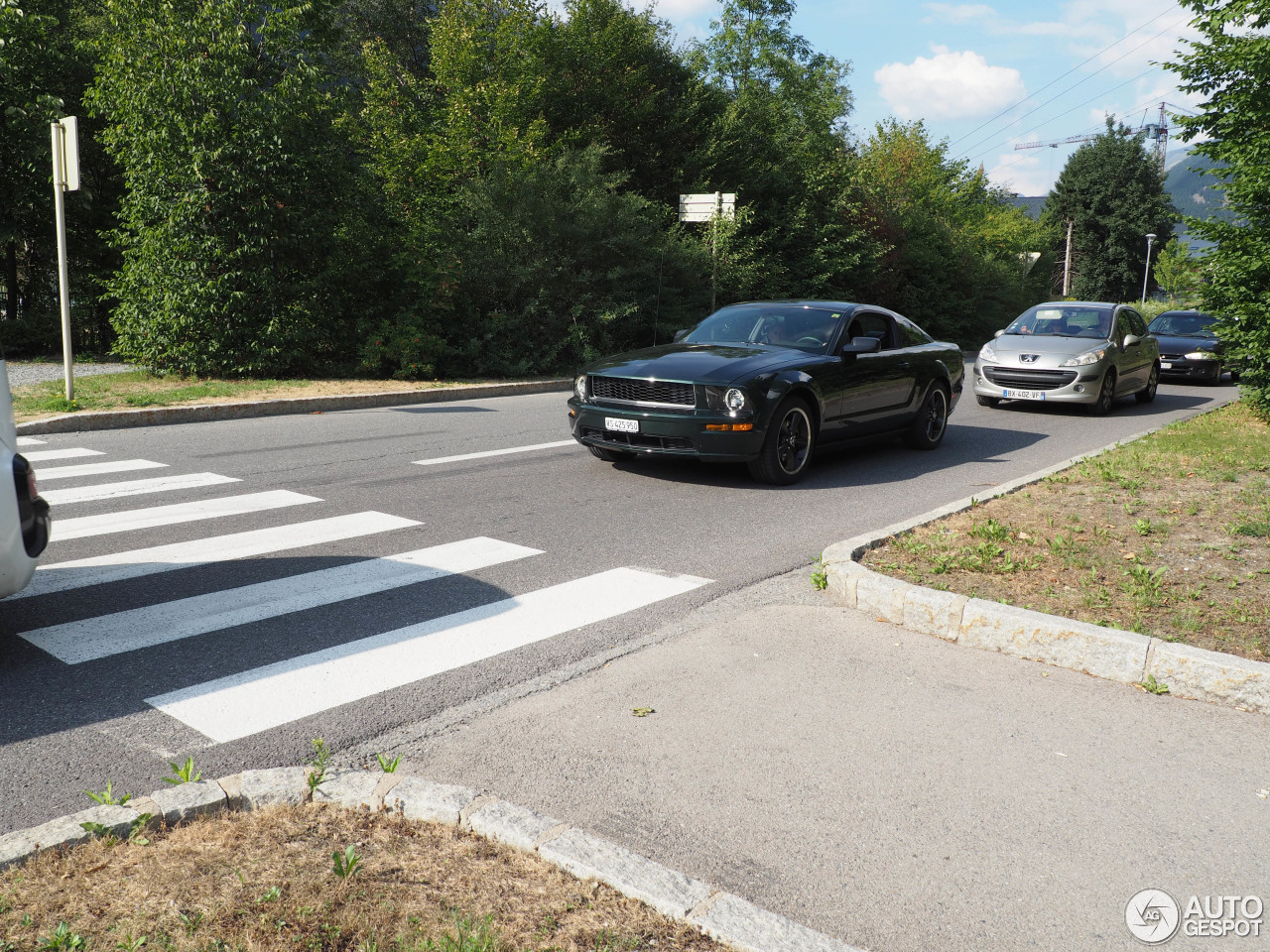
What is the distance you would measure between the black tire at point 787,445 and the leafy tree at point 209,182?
10077mm

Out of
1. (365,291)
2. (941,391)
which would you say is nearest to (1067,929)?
(941,391)

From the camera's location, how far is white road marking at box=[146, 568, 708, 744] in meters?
3.89

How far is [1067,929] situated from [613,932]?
1.19 m

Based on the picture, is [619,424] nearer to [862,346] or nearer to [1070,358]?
[862,346]

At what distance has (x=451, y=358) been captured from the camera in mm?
18953

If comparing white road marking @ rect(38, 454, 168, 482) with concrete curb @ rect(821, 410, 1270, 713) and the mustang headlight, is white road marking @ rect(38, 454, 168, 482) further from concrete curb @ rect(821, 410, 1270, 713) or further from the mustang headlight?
the mustang headlight

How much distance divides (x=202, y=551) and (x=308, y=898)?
418 centimetres

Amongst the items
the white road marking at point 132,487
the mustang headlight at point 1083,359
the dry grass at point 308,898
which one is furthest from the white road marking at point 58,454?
the mustang headlight at point 1083,359

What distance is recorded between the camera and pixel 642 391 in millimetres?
8648

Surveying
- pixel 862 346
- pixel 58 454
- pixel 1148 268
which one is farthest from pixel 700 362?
pixel 1148 268

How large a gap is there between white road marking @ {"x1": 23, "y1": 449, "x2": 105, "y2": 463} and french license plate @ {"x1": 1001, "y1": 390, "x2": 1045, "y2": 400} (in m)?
12.2

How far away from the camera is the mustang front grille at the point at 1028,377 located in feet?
48.8

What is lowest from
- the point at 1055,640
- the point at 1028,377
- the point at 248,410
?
the point at 1055,640

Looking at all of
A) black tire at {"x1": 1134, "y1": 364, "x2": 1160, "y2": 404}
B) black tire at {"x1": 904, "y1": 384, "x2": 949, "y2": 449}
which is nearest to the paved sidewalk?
black tire at {"x1": 904, "y1": 384, "x2": 949, "y2": 449}
